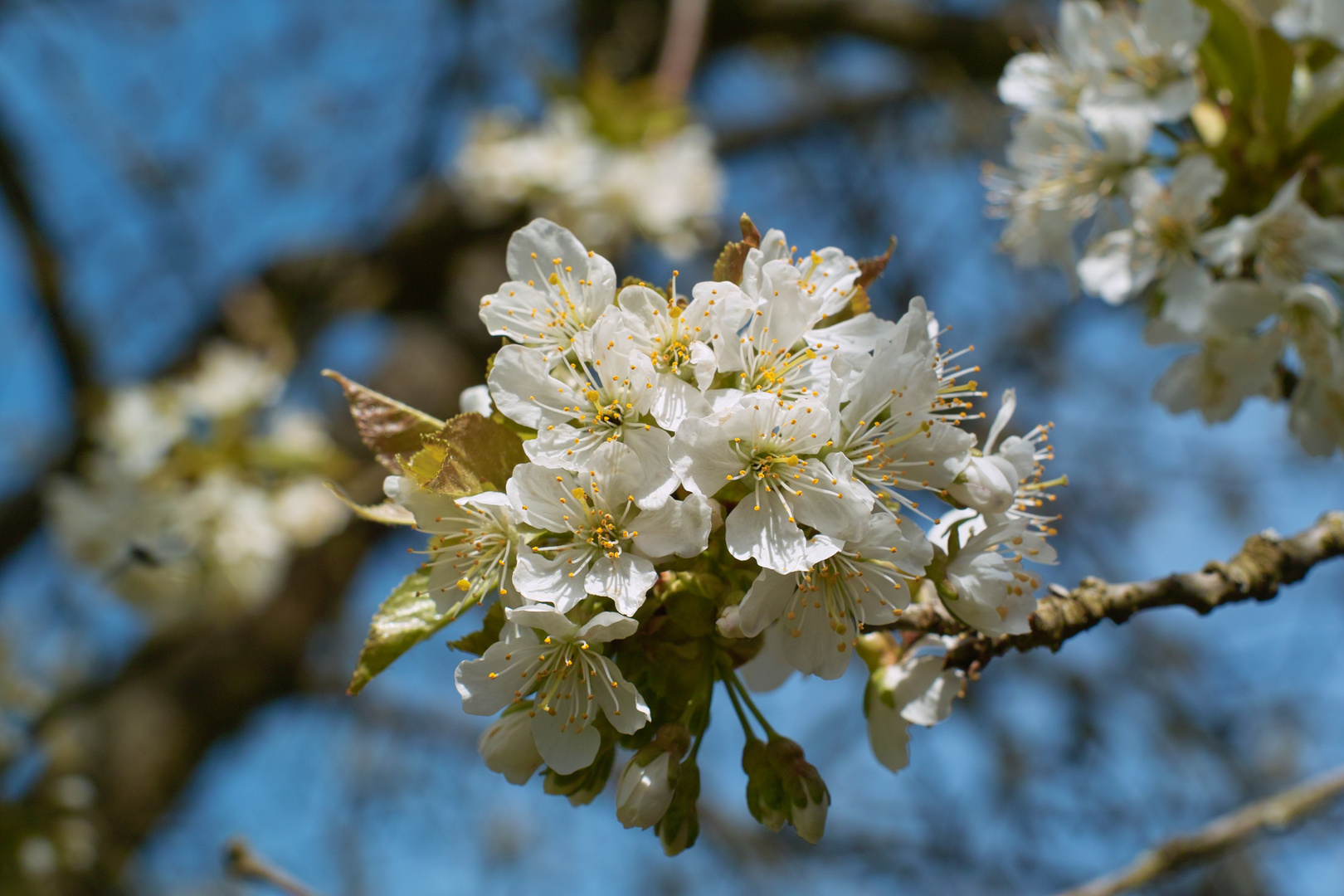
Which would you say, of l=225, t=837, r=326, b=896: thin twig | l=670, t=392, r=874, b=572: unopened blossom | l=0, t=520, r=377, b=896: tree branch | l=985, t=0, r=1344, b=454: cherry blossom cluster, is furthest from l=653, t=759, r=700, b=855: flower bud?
l=0, t=520, r=377, b=896: tree branch

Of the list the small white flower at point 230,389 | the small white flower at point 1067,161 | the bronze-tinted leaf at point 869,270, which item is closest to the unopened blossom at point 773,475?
the bronze-tinted leaf at point 869,270

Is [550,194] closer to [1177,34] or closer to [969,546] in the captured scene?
[1177,34]

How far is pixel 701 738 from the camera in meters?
1.06

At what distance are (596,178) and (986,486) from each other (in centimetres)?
305

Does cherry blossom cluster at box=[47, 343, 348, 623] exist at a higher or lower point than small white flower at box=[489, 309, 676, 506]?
lower

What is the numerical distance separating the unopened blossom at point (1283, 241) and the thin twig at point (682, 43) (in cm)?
300

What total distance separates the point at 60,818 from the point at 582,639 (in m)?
2.87

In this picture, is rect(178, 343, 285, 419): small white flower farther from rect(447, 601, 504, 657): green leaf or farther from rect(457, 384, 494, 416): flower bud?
rect(447, 601, 504, 657): green leaf

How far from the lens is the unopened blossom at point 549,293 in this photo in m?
1.10

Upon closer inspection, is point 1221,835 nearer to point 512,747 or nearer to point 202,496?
point 512,747

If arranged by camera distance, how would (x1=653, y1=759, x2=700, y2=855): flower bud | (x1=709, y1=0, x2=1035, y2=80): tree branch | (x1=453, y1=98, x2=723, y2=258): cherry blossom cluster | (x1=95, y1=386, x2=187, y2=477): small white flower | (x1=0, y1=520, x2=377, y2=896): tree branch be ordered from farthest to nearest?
(x1=709, y1=0, x2=1035, y2=80): tree branch, (x1=453, y1=98, x2=723, y2=258): cherry blossom cluster, (x1=0, y1=520, x2=377, y2=896): tree branch, (x1=95, y1=386, x2=187, y2=477): small white flower, (x1=653, y1=759, x2=700, y2=855): flower bud

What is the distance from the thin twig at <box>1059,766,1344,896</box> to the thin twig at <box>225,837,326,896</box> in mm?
1237

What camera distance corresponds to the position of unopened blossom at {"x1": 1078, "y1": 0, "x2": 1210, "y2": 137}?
154 centimetres

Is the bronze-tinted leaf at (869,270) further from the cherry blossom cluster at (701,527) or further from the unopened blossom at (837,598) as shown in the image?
the unopened blossom at (837,598)
